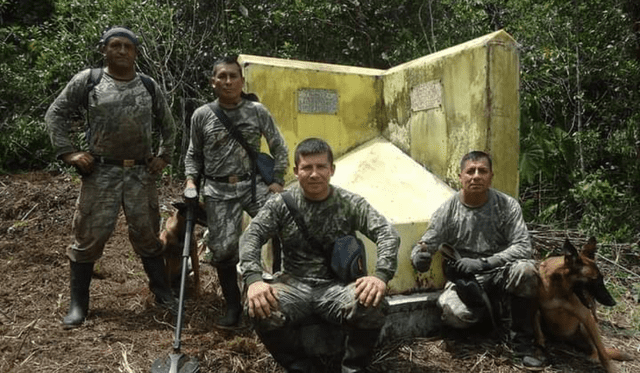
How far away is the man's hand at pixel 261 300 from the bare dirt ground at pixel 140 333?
0.69 metres

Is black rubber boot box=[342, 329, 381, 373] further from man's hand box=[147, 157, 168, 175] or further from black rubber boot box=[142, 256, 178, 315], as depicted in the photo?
man's hand box=[147, 157, 168, 175]

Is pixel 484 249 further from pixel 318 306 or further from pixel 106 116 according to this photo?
pixel 106 116

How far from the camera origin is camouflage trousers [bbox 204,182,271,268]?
12.8ft

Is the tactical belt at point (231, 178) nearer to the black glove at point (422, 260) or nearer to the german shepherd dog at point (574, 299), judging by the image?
the black glove at point (422, 260)

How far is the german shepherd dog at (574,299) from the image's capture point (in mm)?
3270

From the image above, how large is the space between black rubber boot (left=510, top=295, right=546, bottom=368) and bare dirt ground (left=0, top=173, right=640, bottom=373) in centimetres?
8

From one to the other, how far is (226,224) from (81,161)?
1149mm

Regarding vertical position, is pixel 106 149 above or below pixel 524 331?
above

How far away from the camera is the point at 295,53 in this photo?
9.27 metres

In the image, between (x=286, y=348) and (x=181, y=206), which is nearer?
(x=286, y=348)

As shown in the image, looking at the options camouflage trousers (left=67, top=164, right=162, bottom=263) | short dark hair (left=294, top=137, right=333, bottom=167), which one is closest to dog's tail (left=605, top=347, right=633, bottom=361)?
short dark hair (left=294, top=137, right=333, bottom=167)

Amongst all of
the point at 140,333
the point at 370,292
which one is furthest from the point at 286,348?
the point at 140,333

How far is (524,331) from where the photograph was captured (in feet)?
11.5

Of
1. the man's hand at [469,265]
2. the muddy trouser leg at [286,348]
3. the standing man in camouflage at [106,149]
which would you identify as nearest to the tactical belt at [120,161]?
the standing man in camouflage at [106,149]
